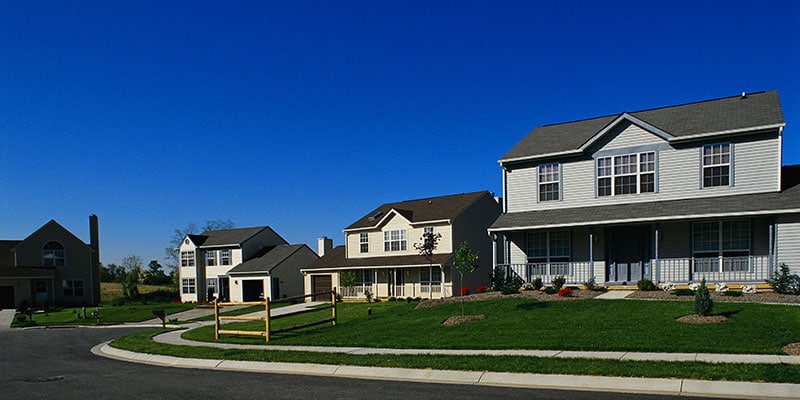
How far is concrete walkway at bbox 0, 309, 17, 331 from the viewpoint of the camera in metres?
37.6

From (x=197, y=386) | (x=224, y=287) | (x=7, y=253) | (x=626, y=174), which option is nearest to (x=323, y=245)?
(x=224, y=287)

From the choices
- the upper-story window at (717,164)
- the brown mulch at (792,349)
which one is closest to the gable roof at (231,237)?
the upper-story window at (717,164)

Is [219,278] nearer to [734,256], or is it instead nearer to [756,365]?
[734,256]

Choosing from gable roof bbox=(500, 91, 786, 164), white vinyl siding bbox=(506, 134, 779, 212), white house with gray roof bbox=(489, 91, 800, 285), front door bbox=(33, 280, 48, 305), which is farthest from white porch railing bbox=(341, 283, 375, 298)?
front door bbox=(33, 280, 48, 305)

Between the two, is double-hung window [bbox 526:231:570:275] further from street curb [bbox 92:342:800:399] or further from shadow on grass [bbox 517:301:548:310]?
street curb [bbox 92:342:800:399]

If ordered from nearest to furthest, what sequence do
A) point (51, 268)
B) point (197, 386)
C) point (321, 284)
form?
point (197, 386) < point (321, 284) < point (51, 268)

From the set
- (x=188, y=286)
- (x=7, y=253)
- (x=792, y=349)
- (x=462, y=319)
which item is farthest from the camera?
(x=7, y=253)

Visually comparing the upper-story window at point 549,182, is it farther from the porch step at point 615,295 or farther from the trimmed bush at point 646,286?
the trimmed bush at point 646,286

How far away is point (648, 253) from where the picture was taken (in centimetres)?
2489

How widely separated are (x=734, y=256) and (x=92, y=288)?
179 ft

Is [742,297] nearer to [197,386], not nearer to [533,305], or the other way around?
[533,305]

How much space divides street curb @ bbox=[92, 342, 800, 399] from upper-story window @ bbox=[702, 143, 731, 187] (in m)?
16.0

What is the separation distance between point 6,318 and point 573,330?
4374 centimetres

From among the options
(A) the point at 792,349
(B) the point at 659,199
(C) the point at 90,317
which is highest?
(B) the point at 659,199
